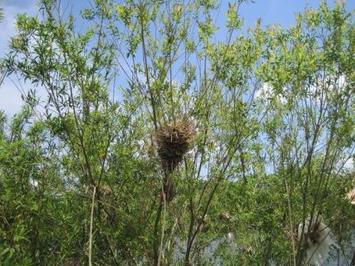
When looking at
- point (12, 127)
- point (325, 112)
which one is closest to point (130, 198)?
point (12, 127)

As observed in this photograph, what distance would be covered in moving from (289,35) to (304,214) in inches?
96.4

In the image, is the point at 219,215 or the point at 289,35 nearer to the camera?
the point at 289,35

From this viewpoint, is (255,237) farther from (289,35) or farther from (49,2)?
(49,2)

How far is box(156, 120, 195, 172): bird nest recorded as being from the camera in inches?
186

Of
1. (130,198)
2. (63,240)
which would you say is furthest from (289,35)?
(63,240)

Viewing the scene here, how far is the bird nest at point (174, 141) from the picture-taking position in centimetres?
473

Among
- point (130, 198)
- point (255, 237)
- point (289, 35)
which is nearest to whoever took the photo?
point (130, 198)

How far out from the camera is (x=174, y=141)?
4.71m

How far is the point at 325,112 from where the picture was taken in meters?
7.78

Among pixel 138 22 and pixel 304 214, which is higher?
pixel 138 22

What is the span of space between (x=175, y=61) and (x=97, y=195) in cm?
187

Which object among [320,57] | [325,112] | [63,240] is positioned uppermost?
[320,57]

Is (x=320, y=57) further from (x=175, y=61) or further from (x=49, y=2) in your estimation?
(x=49, y=2)

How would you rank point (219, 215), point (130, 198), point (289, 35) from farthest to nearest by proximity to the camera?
point (219, 215)
point (289, 35)
point (130, 198)
